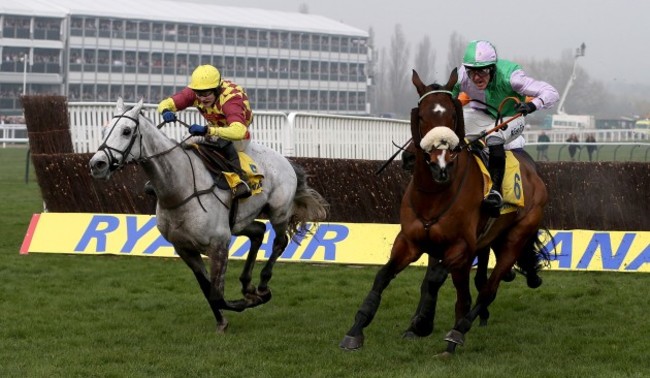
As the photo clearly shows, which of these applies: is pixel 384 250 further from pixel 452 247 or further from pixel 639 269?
pixel 452 247

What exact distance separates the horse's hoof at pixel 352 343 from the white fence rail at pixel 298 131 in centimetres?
571

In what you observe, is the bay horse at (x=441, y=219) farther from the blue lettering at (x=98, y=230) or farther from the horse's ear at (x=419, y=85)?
the blue lettering at (x=98, y=230)

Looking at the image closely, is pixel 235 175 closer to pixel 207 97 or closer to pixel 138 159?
pixel 207 97

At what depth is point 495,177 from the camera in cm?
677

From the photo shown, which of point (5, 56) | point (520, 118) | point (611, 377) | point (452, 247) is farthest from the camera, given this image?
point (5, 56)

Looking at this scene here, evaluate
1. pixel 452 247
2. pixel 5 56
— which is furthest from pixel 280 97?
pixel 452 247

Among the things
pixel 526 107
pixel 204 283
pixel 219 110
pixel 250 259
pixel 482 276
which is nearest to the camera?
pixel 526 107

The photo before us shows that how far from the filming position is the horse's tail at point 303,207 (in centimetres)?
880

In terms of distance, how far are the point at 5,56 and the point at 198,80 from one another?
51.2 metres

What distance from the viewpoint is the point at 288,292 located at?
9.07 meters

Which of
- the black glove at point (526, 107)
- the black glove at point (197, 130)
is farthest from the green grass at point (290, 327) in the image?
the black glove at point (526, 107)

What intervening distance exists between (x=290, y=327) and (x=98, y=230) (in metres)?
4.33

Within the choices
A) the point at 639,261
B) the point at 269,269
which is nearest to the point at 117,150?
the point at 269,269

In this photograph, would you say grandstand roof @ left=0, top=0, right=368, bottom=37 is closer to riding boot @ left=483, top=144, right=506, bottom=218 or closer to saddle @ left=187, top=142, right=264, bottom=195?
saddle @ left=187, top=142, right=264, bottom=195
